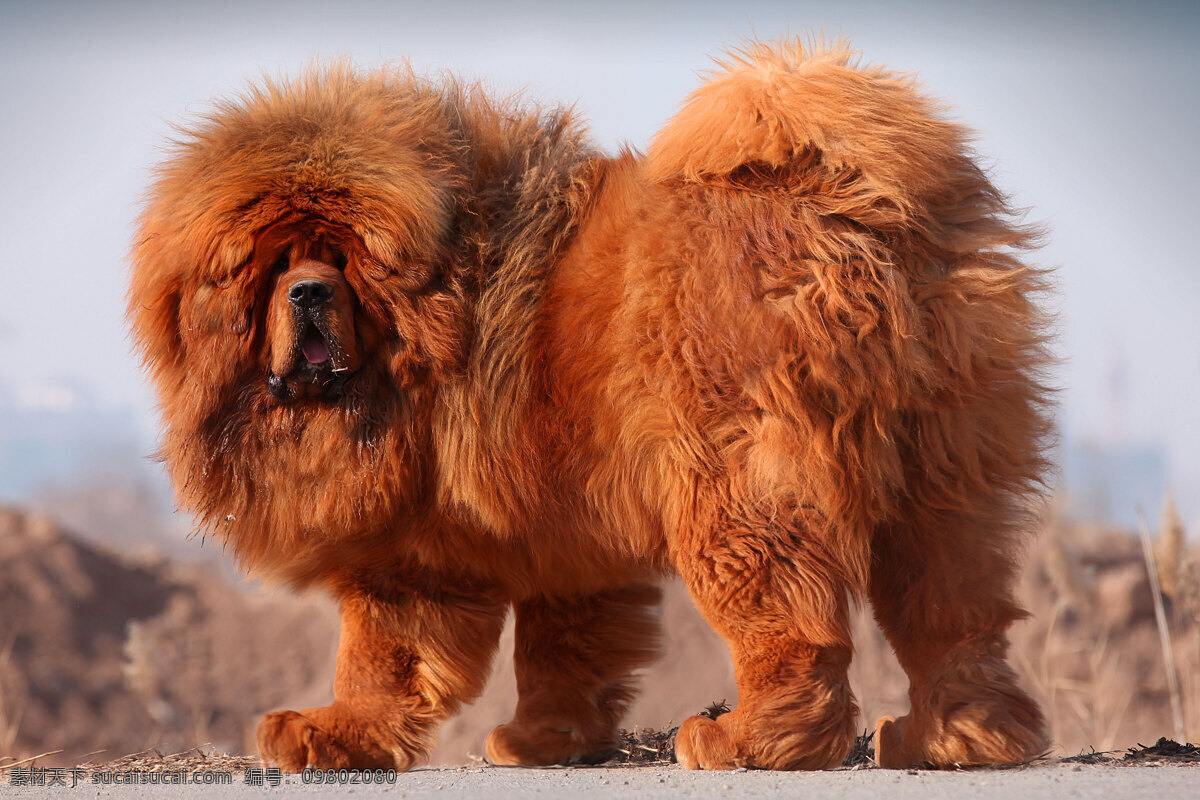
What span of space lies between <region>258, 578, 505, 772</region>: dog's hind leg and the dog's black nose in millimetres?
926

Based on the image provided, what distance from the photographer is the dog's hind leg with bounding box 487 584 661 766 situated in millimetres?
3223


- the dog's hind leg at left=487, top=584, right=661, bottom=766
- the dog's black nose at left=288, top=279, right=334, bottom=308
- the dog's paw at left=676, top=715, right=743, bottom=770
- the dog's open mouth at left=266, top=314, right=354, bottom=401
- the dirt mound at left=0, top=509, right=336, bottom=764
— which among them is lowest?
the dirt mound at left=0, top=509, right=336, bottom=764

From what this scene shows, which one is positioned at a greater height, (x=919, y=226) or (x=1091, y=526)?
(x=919, y=226)

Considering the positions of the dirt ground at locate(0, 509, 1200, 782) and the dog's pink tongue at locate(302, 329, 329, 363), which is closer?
the dog's pink tongue at locate(302, 329, 329, 363)

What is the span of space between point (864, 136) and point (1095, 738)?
12.5ft

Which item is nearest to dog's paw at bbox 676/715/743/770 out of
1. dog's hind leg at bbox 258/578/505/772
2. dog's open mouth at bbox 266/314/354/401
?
dog's hind leg at bbox 258/578/505/772

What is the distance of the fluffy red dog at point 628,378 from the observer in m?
2.44

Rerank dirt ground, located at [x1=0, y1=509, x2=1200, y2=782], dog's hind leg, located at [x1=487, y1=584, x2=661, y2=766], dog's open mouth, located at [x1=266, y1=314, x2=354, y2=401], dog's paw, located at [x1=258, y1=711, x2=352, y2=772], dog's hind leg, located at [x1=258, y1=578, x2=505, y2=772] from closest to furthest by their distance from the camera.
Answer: dog's open mouth, located at [x1=266, y1=314, x2=354, y2=401], dog's paw, located at [x1=258, y1=711, x2=352, y2=772], dog's hind leg, located at [x1=258, y1=578, x2=505, y2=772], dog's hind leg, located at [x1=487, y1=584, x2=661, y2=766], dirt ground, located at [x1=0, y1=509, x2=1200, y2=782]

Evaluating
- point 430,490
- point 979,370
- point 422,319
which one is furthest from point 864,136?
point 430,490

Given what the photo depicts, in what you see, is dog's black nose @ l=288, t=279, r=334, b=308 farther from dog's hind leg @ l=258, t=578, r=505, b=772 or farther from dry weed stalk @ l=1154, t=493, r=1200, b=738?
dry weed stalk @ l=1154, t=493, r=1200, b=738

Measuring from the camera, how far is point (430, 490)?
2.75 meters

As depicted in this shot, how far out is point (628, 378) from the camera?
251 centimetres

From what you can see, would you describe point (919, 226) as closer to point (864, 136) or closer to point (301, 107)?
point (864, 136)

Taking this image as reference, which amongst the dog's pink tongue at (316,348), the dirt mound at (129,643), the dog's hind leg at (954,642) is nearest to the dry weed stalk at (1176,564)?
the dog's hind leg at (954,642)
